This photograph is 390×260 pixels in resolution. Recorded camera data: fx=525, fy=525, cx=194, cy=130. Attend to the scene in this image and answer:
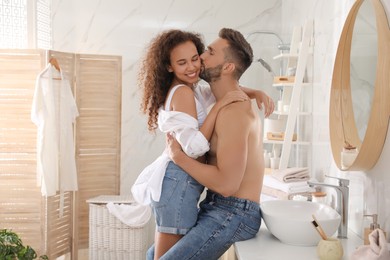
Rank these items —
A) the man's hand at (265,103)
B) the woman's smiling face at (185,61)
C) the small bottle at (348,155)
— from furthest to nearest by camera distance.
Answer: the man's hand at (265,103) < the small bottle at (348,155) < the woman's smiling face at (185,61)

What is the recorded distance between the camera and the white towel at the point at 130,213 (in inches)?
170

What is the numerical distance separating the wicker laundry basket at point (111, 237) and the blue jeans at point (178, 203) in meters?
Result: 2.23

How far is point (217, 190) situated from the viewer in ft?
7.00

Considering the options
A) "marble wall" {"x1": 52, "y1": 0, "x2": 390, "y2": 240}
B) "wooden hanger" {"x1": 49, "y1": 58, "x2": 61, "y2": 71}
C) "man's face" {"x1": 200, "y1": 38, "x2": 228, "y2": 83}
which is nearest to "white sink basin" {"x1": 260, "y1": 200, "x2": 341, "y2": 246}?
"man's face" {"x1": 200, "y1": 38, "x2": 228, "y2": 83}

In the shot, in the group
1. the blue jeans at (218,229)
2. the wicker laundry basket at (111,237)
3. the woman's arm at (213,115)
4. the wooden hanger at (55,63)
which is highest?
the wooden hanger at (55,63)

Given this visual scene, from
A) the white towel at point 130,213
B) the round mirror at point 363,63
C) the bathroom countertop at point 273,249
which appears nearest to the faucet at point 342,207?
the bathroom countertop at point 273,249

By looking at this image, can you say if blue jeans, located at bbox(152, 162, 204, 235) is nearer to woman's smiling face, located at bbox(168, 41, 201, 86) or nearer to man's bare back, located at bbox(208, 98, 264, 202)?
man's bare back, located at bbox(208, 98, 264, 202)

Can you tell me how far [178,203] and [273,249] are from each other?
1.43 feet

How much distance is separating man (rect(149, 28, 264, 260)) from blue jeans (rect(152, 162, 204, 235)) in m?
0.05

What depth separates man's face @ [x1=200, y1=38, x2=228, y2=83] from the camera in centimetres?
234

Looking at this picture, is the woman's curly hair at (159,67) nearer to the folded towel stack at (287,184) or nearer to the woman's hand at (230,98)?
the woman's hand at (230,98)

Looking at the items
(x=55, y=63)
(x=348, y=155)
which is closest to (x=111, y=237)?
(x=55, y=63)

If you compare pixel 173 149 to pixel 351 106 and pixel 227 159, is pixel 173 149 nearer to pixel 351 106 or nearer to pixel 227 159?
pixel 227 159

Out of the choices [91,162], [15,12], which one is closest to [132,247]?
[91,162]
